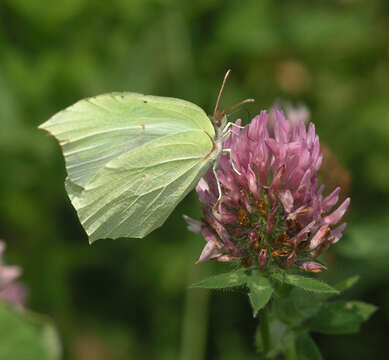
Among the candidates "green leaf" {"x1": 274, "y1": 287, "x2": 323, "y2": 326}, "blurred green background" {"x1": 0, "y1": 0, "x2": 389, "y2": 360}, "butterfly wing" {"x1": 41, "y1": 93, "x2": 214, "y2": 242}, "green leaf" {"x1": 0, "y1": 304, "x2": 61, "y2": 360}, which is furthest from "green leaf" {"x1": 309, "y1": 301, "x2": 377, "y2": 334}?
"blurred green background" {"x1": 0, "y1": 0, "x2": 389, "y2": 360}

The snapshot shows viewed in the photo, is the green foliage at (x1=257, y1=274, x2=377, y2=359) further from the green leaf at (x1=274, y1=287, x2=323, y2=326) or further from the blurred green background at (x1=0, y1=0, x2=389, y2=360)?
the blurred green background at (x1=0, y1=0, x2=389, y2=360)

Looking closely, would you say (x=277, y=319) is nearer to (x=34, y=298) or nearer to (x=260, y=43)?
(x=34, y=298)

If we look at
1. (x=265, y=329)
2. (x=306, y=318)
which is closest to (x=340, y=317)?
(x=306, y=318)

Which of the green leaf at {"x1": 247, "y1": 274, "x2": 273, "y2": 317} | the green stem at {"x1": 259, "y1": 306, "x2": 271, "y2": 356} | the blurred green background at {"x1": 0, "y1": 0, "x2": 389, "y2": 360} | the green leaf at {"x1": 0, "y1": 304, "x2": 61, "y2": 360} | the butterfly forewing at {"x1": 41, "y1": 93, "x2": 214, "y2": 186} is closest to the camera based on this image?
the green leaf at {"x1": 247, "y1": 274, "x2": 273, "y2": 317}

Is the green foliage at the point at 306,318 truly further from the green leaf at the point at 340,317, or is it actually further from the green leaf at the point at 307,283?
the green leaf at the point at 307,283

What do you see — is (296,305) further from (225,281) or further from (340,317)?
(225,281)
